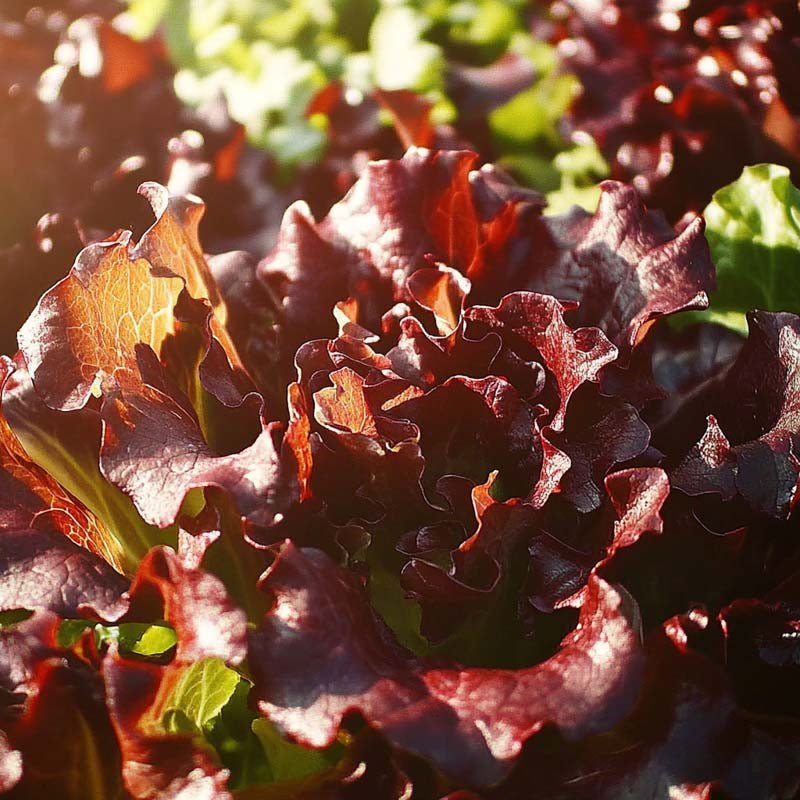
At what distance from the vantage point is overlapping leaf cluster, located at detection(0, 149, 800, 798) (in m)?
0.83

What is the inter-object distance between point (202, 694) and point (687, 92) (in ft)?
4.08

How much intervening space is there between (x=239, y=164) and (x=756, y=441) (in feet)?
3.74

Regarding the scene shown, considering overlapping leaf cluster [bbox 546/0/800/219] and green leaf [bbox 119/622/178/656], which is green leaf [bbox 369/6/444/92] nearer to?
overlapping leaf cluster [bbox 546/0/800/219]

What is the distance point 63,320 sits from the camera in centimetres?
98

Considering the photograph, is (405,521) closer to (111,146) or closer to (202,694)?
(202,694)

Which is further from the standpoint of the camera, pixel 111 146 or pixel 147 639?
pixel 111 146

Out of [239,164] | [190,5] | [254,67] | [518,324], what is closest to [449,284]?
[518,324]

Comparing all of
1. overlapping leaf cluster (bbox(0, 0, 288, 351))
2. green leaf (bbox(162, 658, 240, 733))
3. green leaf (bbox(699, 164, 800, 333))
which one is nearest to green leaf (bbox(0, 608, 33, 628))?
green leaf (bbox(162, 658, 240, 733))

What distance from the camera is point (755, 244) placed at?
4.49 ft

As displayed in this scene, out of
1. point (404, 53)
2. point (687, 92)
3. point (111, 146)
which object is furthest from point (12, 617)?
point (404, 53)

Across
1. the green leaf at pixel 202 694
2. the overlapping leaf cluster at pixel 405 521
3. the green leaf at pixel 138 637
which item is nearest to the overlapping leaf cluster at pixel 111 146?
the overlapping leaf cluster at pixel 405 521

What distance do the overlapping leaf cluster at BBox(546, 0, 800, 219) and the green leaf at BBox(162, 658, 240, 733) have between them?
1113 mm

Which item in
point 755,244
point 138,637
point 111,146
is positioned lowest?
point 755,244

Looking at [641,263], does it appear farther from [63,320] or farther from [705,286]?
[63,320]
